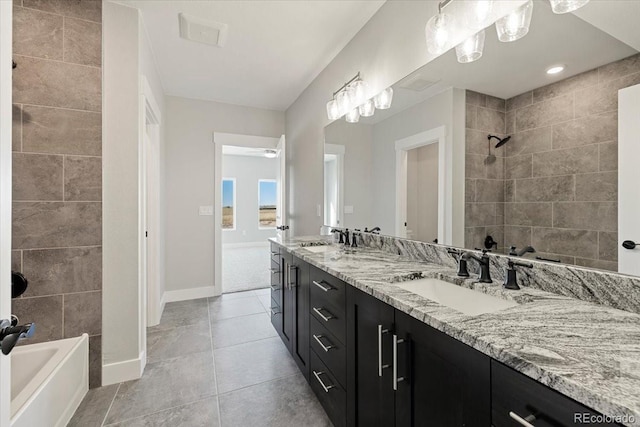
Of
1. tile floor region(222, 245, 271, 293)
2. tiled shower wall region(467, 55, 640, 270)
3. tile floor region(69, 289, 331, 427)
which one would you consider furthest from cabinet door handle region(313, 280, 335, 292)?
tile floor region(222, 245, 271, 293)

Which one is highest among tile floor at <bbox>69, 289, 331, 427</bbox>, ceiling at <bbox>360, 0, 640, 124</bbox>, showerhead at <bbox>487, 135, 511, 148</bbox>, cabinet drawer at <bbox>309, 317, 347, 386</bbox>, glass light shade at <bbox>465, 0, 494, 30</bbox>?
glass light shade at <bbox>465, 0, 494, 30</bbox>

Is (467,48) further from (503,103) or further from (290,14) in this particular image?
(290,14)

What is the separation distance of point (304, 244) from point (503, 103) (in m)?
1.74

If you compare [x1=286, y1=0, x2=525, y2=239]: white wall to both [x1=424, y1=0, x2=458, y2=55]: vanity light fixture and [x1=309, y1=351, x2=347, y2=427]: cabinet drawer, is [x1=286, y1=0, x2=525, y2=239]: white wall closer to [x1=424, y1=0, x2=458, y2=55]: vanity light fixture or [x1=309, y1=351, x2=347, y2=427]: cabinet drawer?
[x1=424, y1=0, x2=458, y2=55]: vanity light fixture

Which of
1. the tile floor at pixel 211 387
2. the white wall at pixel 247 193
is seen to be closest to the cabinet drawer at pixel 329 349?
the tile floor at pixel 211 387

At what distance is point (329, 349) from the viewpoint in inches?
59.4

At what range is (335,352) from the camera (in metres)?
1.45

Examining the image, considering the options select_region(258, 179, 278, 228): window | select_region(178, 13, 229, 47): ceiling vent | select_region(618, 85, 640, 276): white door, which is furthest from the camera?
select_region(258, 179, 278, 228): window

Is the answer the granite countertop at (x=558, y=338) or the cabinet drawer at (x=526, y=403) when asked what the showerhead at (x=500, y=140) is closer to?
the granite countertop at (x=558, y=338)

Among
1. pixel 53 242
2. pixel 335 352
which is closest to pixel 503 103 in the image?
pixel 335 352

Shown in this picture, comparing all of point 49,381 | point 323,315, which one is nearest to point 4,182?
point 49,381

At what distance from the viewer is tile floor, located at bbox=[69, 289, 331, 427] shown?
5.24ft

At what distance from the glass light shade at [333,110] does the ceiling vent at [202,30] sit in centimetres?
103

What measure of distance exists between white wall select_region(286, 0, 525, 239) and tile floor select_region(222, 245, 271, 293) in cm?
129
